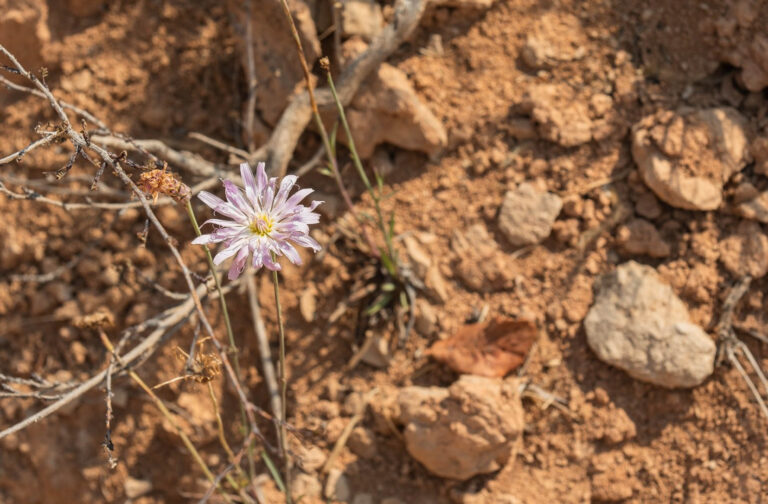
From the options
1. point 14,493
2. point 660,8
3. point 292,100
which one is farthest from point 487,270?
point 14,493

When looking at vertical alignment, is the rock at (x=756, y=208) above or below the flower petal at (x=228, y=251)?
below

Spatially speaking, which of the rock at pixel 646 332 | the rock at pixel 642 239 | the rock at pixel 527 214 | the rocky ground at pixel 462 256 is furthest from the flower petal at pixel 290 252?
the rock at pixel 642 239

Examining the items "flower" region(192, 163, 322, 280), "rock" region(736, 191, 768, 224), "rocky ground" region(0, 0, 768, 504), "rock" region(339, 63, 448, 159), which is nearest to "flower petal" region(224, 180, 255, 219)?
"flower" region(192, 163, 322, 280)

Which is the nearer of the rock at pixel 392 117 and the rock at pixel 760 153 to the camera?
the rock at pixel 760 153

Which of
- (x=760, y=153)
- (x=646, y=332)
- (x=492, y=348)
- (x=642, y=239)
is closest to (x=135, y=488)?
(x=492, y=348)

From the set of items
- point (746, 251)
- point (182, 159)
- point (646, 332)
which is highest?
point (182, 159)

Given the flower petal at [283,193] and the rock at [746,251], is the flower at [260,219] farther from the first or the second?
the rock at [746,251]

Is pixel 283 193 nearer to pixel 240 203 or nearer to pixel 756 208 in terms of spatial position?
pixel 240 203
